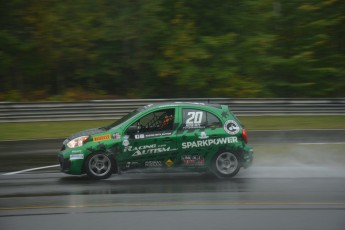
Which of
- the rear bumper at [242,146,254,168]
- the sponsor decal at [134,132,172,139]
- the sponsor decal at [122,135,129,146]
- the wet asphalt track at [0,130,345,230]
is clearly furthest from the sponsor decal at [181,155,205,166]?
the sponsor decal at [122,135,129,146]

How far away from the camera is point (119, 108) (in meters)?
22.0

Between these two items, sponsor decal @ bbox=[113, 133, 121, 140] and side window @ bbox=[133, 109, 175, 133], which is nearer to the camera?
sponsor decal @ bbox=[113, 133, 121, 140]

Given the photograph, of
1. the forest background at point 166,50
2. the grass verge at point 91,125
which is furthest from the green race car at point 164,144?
the forest background at point 166,50

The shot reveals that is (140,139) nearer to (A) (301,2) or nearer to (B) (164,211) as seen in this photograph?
(B) (164,211)

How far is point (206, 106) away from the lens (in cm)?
1152

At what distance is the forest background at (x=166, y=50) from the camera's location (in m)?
25.8

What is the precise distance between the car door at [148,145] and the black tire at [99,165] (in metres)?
0.34

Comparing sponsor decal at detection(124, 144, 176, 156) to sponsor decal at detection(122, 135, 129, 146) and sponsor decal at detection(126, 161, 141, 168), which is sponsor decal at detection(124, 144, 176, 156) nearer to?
Answer: sponsor decal at detection(122, 135, 129, 146)

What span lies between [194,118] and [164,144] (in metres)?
0.89

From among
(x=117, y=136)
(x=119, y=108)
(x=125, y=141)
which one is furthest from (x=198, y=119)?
(x=119, y=108)

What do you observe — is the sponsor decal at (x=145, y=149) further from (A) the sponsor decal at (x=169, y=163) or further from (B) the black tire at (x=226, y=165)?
(B) the black tire at (x=226, y=165)

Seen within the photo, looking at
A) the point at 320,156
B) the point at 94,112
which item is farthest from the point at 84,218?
the point at 94,112

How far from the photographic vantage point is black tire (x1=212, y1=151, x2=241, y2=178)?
11281mm

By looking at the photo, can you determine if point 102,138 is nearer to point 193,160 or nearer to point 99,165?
point 99,165
